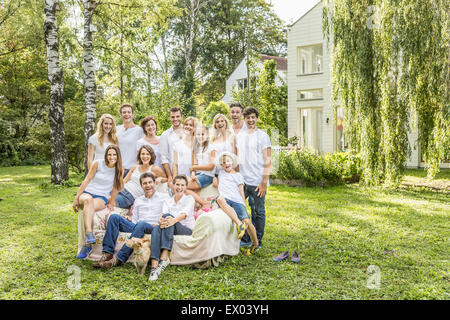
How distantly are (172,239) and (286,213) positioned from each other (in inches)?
146

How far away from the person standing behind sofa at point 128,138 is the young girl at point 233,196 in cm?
141

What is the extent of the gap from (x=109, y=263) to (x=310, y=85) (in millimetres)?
14925

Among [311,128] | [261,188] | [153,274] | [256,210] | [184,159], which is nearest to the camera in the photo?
[153,274]

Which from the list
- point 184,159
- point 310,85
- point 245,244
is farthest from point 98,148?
point 310,85

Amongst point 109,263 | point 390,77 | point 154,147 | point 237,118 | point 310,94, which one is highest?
point 310,94

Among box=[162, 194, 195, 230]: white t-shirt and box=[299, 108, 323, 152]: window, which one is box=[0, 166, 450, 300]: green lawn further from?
box=[299, 108, 323, 152]: window

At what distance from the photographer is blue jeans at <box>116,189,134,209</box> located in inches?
209

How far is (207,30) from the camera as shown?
30.1 metres

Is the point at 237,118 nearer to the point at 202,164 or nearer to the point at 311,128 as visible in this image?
the point at 202,164

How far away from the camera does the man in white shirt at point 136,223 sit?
4559 mm

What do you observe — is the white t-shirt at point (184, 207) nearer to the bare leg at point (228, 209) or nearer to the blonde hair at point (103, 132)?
the bare leg at point (228, 209)

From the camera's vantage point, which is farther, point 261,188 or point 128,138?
point 128,138

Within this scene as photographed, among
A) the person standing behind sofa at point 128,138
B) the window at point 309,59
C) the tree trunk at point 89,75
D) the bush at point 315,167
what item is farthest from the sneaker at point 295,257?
the window at point 309,59

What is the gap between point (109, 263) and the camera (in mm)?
4570
